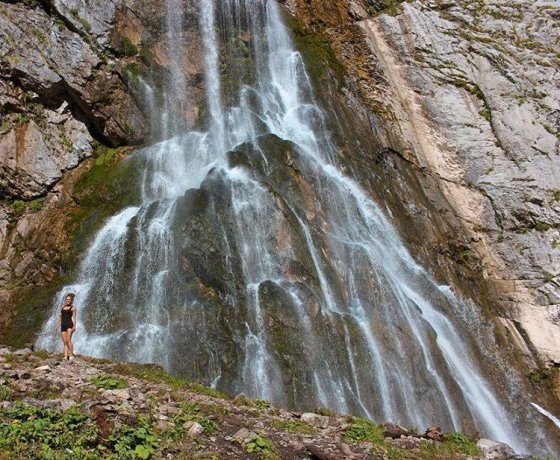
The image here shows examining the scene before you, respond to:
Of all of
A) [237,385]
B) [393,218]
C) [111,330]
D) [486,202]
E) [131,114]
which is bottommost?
[237,385]

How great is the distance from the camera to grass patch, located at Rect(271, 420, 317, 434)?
8.03 meters

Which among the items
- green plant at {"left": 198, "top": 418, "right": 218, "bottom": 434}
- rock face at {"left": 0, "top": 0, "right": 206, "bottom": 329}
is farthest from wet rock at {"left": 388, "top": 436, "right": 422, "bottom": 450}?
rock face at {"left": 0, "top": 0, "right": 206, "bottom": 329}

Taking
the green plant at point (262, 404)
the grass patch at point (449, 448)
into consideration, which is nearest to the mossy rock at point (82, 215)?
the green plant at point (262, 404)

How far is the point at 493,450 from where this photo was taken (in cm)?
879

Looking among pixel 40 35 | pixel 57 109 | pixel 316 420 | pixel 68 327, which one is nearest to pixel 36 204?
pixel 57 109

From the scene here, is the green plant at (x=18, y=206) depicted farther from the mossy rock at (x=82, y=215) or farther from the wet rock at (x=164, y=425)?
the wet rock at (x=164, y=425)

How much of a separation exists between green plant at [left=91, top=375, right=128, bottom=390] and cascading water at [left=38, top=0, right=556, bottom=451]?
397 centimetres

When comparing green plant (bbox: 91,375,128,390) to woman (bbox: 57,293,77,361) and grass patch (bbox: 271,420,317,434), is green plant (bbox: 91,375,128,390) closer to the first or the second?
woman (bbox: 57,293,77,361)

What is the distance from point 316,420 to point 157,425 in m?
3.29

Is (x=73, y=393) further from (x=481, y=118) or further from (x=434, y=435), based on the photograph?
(x=481, y=118)

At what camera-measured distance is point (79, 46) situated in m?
23.5

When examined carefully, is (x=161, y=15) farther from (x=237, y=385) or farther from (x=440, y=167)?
(x=237, y=385)

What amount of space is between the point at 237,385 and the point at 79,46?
18015 millimetres

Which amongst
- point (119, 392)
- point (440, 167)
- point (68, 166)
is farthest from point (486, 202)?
point (119, 392)
